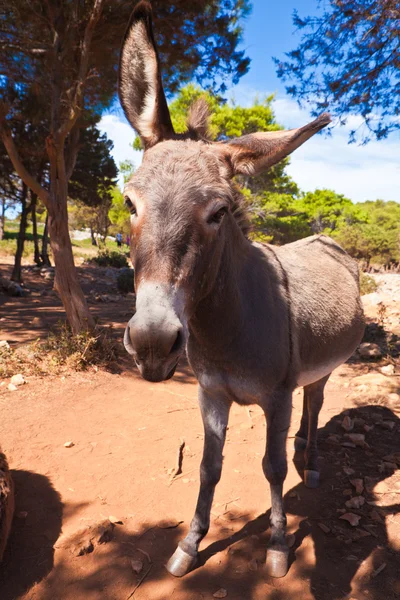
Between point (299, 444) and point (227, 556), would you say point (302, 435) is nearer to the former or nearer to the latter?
point (299, 444)

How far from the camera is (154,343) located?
50.3 inches

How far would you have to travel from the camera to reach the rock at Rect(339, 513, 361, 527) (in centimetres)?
280

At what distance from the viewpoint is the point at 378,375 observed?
564cm

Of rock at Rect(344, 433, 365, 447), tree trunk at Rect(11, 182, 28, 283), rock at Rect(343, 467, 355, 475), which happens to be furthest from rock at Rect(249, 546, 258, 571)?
tree trunk at Rect(11, 182, 28, 283)

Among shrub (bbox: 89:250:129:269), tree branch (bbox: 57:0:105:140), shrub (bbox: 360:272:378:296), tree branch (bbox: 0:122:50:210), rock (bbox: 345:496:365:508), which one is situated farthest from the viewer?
shrub (bbox: 89:250:129:269)

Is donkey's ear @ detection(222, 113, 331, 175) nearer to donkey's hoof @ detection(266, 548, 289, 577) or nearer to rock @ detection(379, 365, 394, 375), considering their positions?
donkey's hoof @ detection(266, 548, 289, 577)

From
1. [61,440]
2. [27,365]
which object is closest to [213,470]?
[61,440]

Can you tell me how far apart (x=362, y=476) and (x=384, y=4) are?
264 inches

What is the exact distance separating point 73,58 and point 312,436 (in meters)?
8.38

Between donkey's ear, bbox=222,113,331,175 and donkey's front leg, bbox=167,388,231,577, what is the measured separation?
157 cm

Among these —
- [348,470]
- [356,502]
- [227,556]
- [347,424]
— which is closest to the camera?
[227,556]

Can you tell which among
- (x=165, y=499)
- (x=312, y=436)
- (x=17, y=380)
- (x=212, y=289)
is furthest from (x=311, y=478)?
(x=17, y=380)

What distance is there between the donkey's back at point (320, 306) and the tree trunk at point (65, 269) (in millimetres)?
4026

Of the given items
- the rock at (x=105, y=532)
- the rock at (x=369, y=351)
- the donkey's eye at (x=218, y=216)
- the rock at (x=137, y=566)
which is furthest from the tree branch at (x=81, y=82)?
the rock at (x=369, y=351)
